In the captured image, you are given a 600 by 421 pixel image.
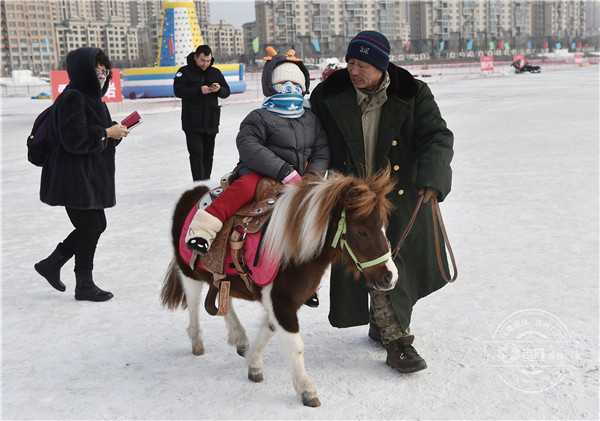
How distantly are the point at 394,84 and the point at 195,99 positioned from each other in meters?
4.98

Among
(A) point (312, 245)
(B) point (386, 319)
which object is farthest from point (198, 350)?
(A) point (312, 245)

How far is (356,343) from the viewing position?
376cm

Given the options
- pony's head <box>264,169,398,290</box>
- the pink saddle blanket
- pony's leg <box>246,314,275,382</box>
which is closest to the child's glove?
pony's head <box>264,169,398,290</box>

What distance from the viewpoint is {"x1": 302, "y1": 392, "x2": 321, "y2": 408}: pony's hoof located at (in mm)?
2959

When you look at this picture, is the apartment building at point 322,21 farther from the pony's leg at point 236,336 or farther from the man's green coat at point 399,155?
the pony's leg at point 236,336

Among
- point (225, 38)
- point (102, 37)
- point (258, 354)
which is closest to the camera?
point (258, 354)

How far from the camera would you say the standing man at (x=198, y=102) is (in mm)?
7797

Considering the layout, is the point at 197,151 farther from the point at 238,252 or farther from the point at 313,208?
the point at 313,208

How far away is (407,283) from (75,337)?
7.05ft

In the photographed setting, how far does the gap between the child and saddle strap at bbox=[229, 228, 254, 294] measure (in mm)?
88

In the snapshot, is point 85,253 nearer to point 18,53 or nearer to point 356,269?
point 356,269

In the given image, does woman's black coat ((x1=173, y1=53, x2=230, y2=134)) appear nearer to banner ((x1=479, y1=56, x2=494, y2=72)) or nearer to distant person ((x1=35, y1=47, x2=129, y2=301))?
distant person ((x1=35, y1=47, x2=129, y2=301))

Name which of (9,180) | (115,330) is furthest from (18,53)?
(115,330)

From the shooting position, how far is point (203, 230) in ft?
9.86
